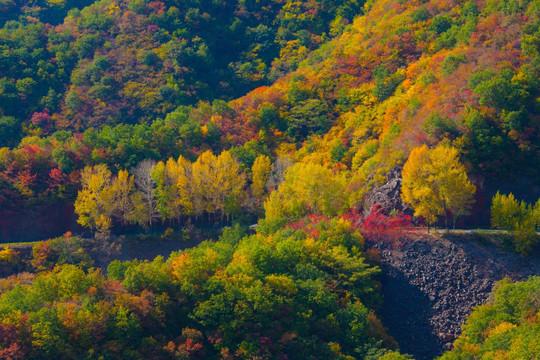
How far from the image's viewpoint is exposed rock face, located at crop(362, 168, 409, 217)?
7644cm

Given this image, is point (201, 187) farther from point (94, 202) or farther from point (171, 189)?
point (94, 202)

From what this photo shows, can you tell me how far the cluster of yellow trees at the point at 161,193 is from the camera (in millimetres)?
82562

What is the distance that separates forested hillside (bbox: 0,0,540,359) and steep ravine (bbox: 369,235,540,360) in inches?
64.0

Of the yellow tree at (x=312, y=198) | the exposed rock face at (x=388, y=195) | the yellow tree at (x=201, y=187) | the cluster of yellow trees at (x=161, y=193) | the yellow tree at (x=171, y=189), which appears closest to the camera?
the exposed rock face at (x=388, y=195)

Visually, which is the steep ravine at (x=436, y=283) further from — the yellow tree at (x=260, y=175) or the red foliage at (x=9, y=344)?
the red foliage at (x=9, y=344)

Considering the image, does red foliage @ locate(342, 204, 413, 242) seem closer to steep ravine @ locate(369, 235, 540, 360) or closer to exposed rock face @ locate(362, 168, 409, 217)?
exposed rock face @ locate(362, 168, 409, 217)

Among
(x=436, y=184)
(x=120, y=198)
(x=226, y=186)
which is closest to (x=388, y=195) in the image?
(x=436, y=184)

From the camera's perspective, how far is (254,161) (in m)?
92.3

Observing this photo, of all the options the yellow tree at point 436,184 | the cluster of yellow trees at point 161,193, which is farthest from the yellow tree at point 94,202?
the yellow tree at point 436,184

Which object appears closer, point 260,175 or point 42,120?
point 260,175

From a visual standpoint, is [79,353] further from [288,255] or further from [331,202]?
[331,202]

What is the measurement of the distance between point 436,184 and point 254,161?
26.5m

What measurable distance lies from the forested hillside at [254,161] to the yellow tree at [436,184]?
0.21 meters

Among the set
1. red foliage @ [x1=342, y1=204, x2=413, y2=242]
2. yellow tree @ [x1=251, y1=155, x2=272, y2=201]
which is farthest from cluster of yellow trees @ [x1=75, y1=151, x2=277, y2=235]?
red foliage @ [x1=342, y1=204, x2=413, y2=242]
